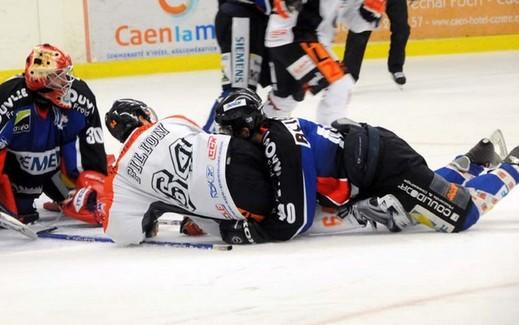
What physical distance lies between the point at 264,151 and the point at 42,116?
49.9 inches

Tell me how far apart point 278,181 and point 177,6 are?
6.45 metres

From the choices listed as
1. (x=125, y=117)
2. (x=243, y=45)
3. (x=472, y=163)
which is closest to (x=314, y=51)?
(x=243, y=45)

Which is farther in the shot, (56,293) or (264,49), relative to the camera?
(264,49)

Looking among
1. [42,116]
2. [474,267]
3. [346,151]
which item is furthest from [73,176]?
[474,267]

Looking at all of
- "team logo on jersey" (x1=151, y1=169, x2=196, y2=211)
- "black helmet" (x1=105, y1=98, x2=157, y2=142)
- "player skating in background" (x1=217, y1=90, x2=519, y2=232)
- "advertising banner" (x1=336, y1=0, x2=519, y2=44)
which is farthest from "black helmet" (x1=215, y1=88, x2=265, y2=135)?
"advertising banner" (x1=336, y1=0, x2=519, y2=44)

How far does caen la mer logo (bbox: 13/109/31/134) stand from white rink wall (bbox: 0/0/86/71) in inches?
191

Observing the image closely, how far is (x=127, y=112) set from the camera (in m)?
4.08

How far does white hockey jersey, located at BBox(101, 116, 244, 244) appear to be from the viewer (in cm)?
373

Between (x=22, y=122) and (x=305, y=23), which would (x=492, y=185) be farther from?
(x=22, y=122)

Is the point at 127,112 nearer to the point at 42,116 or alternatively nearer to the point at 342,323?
the point at 42,116

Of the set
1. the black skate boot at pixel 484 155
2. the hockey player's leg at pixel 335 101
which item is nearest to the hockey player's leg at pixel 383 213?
the black skate boot at pixel 484 155

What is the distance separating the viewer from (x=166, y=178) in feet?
12.5

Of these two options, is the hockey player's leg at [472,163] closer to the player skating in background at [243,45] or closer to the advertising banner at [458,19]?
the player skating in background at [243,45]

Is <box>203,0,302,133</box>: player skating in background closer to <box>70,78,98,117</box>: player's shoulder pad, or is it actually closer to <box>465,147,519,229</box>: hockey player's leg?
<box>70,78,98,117</box>: player's shoulder pad
